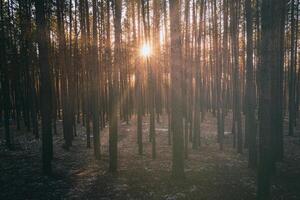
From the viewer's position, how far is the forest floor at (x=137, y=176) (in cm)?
790

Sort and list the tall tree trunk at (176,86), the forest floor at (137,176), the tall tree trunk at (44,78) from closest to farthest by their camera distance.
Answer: the forest floor at (137,176) → the tall tree trunk at (176,86) → the tall tree trunk at (44,78)

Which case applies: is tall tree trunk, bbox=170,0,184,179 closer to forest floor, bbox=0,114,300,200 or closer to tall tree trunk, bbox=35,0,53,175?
forest floor, bbox=0,114,300,200

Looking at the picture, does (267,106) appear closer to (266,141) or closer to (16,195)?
(266,141)

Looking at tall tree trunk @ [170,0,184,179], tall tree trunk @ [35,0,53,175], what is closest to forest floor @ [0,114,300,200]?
tall tree trunk @ [170,0,184,179]

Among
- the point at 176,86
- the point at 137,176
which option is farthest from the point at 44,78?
the point at 137,176

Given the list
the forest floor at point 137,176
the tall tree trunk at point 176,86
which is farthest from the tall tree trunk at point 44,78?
the tall tree trunk at point 176,86

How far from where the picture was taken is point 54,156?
41.3ft

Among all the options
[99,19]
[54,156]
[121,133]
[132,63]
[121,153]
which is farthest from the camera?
[132,63]

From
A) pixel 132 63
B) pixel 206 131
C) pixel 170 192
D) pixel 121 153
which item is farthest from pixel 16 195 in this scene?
pixel 132 63

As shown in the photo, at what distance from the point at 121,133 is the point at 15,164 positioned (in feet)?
32.0

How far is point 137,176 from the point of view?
963 cm

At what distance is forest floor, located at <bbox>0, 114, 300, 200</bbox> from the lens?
25.9 feet

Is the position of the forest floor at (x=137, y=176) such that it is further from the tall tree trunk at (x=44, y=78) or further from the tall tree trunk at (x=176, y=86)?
the tall tree trunk at (x=44, y=78)

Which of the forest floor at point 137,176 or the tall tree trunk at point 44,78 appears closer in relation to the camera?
the forest floor at point 137,176
